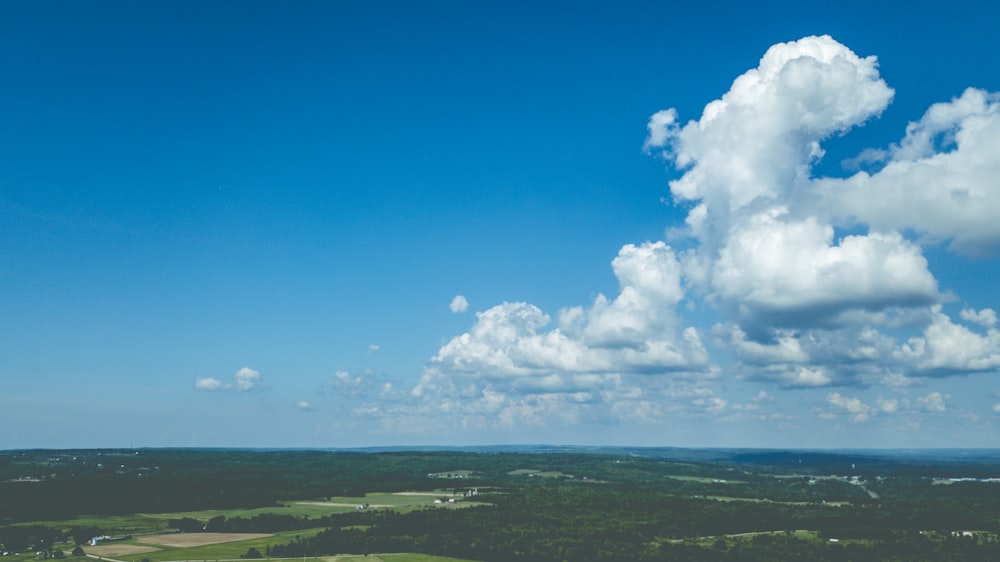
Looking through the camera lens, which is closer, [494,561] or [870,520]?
[494,561]

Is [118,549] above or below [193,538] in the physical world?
above

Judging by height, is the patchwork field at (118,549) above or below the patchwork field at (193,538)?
above

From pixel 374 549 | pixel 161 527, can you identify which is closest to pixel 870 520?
pixel 374 549

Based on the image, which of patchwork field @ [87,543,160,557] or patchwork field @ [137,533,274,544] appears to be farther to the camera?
patchwork field @ [137,533,274,544]

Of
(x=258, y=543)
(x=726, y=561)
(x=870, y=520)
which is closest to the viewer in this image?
(x=726, y=561)

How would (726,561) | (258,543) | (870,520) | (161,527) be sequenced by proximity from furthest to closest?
1. (870,520)
2. (161,527)
3. (258,543)
4. (726,561)

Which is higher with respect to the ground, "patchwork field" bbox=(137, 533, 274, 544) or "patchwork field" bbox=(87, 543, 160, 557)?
"patchwork field" bbox=(87, 543, 160, 557)

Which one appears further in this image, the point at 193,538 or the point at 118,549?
the point at 193,538

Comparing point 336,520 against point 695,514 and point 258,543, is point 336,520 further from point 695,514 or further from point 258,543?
point 695,514

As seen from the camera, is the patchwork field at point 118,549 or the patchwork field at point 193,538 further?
the patchwork field at point 193,538

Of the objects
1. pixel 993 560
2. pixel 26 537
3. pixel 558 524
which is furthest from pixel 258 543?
pixel 993 560
